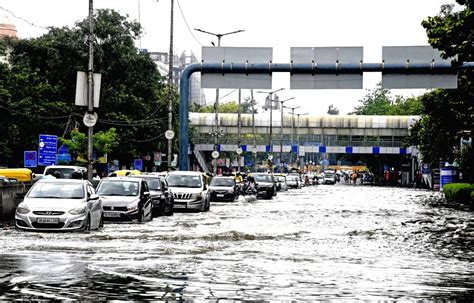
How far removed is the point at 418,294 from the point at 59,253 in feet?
25.3

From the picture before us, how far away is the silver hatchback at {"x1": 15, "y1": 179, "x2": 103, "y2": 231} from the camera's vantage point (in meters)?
23.9

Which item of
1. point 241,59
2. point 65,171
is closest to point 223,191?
point 241,59

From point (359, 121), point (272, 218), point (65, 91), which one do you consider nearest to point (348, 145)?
point (359, 121)

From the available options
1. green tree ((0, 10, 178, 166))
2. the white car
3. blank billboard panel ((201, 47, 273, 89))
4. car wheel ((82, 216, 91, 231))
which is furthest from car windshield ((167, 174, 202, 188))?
Result: green tree ((0, 10, 178, 166))

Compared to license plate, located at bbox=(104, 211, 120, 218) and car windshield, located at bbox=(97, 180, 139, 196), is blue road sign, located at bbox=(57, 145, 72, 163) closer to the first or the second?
car windshield, located at bbox=(97, 180, 139, 196)

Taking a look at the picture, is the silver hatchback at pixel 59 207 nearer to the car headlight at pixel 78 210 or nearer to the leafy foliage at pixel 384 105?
the car headlight at pixel 78 210

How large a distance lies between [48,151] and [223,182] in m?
9.96

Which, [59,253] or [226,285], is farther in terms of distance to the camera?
[59,253]

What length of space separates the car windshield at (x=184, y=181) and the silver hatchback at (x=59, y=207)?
14.8m

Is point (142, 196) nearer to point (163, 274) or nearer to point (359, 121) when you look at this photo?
point (163, 274)

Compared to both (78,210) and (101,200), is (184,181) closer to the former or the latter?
(101,200)

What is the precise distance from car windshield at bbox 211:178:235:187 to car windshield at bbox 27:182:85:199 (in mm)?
28455

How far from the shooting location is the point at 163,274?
48.4ft

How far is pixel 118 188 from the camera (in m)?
31.2
